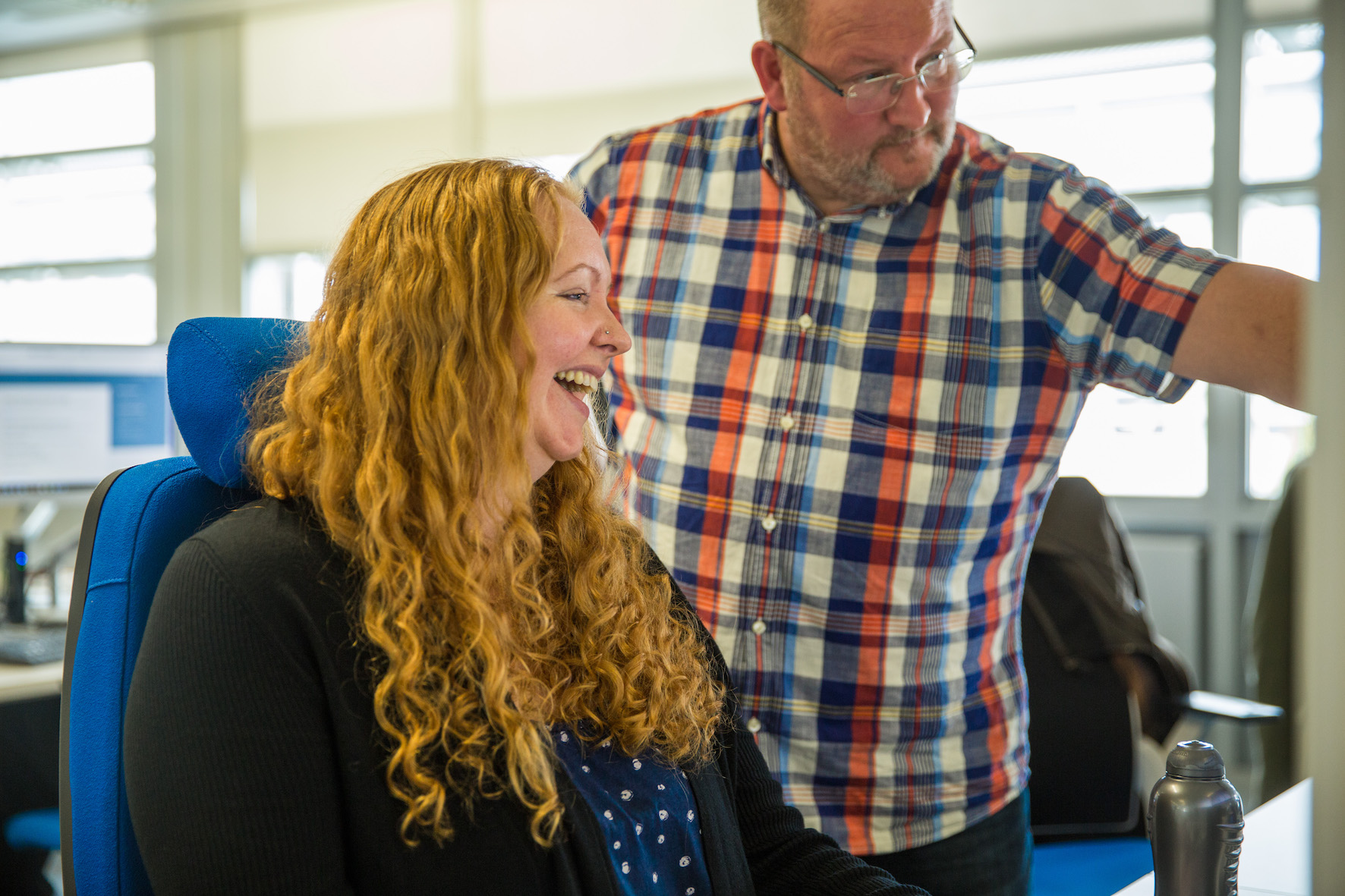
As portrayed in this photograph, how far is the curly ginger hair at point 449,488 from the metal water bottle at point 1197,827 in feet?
1.45

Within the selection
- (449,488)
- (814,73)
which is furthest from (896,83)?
(449,488)

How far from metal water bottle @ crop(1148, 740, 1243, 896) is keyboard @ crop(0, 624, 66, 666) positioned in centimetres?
231

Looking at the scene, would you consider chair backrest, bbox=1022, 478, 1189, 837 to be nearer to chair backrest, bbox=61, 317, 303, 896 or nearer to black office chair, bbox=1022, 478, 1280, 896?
black office chair, bbox=1022, 478, 1280, 896

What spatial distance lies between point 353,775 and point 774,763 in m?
0.70

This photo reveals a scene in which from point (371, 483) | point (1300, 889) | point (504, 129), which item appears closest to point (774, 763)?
point (1300, 889)

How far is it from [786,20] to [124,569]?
41.0 inches

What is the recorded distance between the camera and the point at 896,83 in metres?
1.41

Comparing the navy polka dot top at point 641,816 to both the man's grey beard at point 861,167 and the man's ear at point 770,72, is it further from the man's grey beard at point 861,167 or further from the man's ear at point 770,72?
the man's ear at point 770,72

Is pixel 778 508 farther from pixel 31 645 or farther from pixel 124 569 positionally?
pixel 31 645

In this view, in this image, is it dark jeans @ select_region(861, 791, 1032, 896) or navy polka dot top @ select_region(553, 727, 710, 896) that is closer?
navy polka dot top @ select_region(553, 727, 710, 896)

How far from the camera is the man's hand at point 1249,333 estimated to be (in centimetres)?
120

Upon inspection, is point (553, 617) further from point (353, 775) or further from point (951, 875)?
point (951, 875)

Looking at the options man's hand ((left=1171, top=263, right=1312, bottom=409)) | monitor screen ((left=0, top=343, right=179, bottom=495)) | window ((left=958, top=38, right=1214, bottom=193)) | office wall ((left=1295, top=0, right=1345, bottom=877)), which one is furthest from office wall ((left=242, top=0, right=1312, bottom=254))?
office wall ((left=1295, top=0, right=1345, bottom=877))

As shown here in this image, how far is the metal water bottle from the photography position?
92 cm
